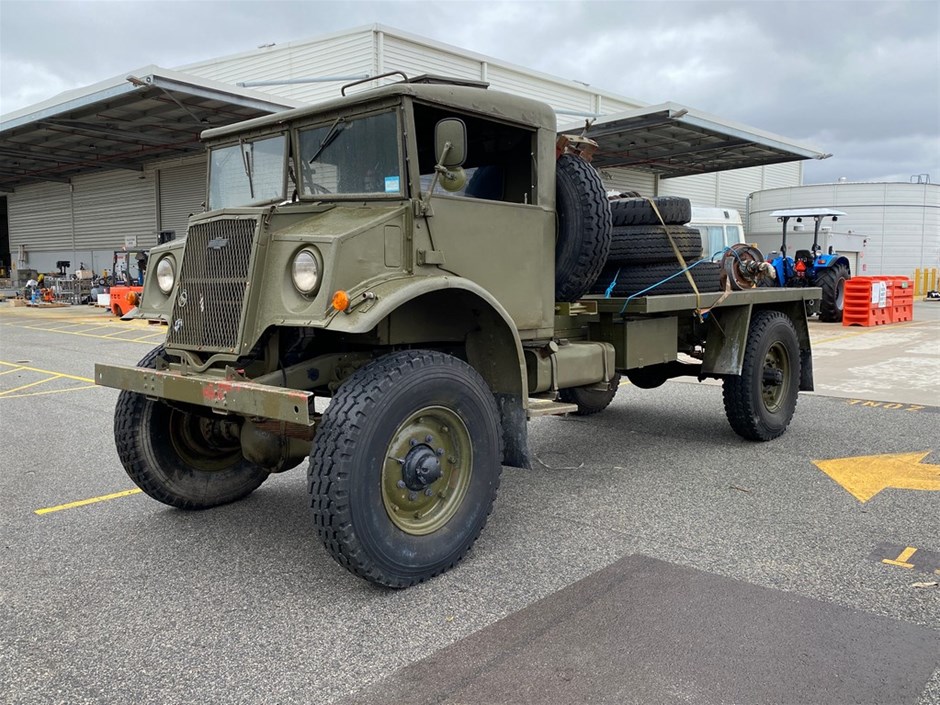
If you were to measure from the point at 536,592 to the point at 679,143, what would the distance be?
22862mm

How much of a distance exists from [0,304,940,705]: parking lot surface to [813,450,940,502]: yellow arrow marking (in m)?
0.03

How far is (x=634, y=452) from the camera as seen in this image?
21.6 feet

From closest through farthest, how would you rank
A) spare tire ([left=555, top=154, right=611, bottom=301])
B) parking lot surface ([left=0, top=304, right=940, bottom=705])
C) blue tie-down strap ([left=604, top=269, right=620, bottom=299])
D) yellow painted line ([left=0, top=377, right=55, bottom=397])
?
parking lot surface ([left=0, top=304, right=940, bottom=705]) < spare tire ([left=555, top=154, right=611, bottom=301]) < blue tie-down strap ([left=604, top=269, right=620, bottom=299]) < yellow painted line ([left=0, top=377, right=55, bottom=397])

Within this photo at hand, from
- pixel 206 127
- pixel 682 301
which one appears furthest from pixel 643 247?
pixel 206 127

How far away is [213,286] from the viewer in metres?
4.16

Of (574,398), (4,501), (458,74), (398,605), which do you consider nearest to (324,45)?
(458,74)

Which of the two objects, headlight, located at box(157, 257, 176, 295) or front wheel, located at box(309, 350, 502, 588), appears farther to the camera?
headlight, located at box(157, 257, 176, 295)

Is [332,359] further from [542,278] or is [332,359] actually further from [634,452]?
[634,452]

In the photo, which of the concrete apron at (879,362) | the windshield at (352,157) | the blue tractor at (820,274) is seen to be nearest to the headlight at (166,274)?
the windshield at (352,157)

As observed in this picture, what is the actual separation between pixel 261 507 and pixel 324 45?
21549 millimetres

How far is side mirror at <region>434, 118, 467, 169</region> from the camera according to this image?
4000 mm

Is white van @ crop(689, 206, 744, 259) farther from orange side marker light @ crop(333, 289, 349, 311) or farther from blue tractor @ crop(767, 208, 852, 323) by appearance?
orange side marker light @ crop(333, 289, 349, 311)

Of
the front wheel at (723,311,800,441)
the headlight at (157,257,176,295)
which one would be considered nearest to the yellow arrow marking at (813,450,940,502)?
the front wheel at (723,311,800,441)

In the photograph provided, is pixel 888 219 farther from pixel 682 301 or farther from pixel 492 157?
pixel 492 157
